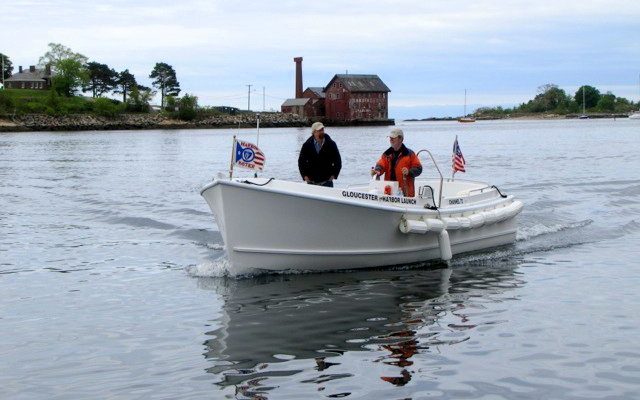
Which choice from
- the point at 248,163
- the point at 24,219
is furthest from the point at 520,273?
the point at 24,219

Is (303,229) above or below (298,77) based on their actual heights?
below

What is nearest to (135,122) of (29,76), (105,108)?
(105,108)

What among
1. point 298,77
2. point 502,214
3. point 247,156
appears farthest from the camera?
point 298,77

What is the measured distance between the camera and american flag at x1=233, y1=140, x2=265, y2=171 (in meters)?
14.0

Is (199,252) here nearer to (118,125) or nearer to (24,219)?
(24,219)

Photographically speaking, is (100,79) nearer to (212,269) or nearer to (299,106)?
(299,106)

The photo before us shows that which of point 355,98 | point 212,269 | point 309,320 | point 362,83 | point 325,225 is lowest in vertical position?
point 309,320

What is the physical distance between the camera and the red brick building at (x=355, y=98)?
164 m

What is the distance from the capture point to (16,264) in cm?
1653

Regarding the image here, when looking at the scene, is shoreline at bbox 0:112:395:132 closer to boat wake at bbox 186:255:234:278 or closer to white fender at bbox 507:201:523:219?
white fender at bbox 507:201:523:219

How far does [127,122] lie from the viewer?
500ft

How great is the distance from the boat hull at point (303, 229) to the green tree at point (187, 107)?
154766 millimetres

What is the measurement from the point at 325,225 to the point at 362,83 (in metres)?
155

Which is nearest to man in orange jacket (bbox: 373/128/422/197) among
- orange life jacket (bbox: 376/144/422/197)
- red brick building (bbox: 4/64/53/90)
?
orange life jacket (bbox: 376/144/422/197)
